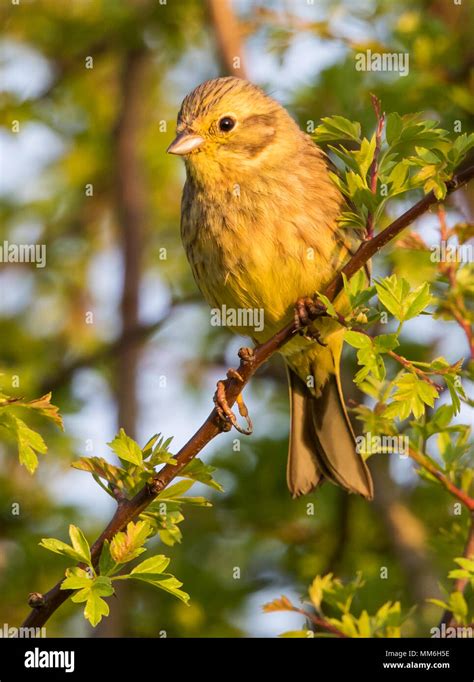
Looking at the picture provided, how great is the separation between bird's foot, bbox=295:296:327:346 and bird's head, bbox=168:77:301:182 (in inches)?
27.2

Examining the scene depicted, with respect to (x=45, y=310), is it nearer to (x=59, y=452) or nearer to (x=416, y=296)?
(x=59, y=452)

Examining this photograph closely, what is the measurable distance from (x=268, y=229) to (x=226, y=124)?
0.52 m

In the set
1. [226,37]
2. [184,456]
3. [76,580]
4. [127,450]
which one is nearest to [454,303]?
[184,456]

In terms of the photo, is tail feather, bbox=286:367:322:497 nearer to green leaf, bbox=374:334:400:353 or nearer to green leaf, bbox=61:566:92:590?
green leaf, bbox=374:334:400:353

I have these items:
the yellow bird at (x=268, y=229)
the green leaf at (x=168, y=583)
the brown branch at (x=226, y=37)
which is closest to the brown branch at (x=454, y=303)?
the yellow bird at (x=268, y=229)

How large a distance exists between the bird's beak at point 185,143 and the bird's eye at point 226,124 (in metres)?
0.13

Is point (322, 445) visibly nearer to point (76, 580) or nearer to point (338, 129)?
point (338, 129)

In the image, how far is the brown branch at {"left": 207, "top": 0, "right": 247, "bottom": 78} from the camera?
5.43 meters

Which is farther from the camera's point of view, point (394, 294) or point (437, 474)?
point (437, 474)

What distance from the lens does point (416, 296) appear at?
284cm

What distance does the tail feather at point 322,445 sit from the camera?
4.29 metres

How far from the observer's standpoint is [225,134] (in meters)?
4.41

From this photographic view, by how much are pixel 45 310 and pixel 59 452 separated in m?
1.95
